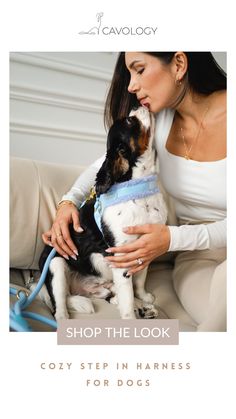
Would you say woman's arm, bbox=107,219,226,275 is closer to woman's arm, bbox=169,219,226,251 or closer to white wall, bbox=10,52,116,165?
woman's arm, bbox=169,219,226,251

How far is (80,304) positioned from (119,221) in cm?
26

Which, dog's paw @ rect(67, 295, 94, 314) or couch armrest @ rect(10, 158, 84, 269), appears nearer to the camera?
dog's paw @ rect(67, 295, 94, 314)

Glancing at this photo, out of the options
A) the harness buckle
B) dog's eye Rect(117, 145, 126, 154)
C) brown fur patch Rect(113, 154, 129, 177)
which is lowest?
the harness buckle

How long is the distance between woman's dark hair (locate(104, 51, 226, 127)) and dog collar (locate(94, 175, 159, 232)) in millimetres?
205

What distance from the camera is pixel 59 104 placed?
1.22 metres

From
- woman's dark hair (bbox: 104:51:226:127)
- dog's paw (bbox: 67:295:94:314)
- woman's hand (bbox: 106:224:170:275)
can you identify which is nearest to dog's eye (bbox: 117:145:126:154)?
woman's dark hair (bbox: 104:51:226:127)

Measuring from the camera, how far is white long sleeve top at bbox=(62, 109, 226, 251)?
3.75ft

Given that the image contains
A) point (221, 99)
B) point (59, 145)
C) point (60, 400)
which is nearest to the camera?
point (60, 400)

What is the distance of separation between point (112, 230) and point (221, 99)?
0.49 metres
